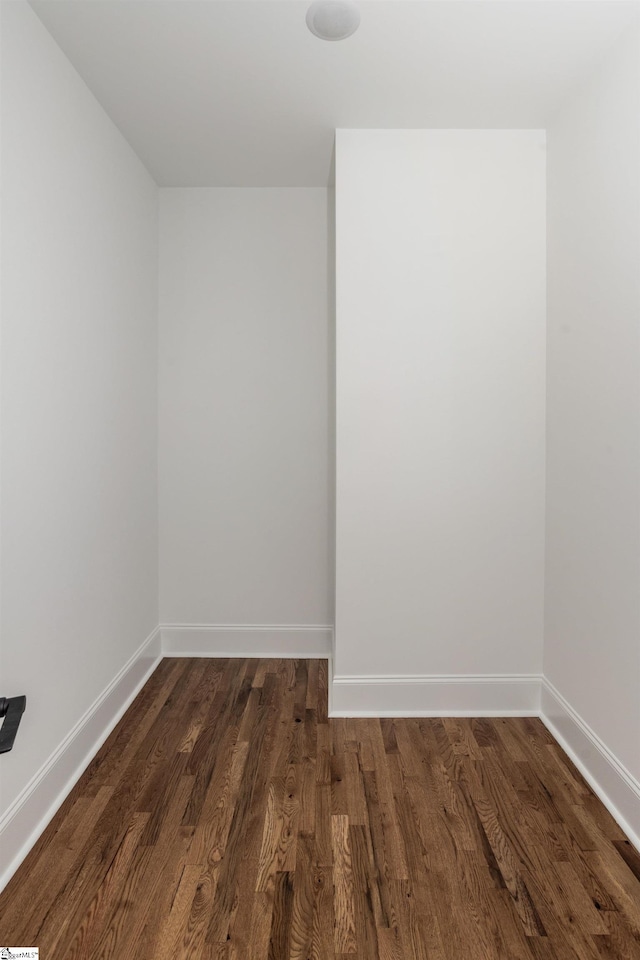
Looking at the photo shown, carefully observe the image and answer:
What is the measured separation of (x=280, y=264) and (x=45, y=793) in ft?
9.15

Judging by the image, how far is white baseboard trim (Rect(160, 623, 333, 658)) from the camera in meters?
3.72

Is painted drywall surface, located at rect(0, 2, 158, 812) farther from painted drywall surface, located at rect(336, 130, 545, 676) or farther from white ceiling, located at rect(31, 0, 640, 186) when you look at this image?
painted drywall surface, located at rect(336, 130, 545, 676)

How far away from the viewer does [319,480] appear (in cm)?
370

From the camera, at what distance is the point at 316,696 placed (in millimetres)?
3178

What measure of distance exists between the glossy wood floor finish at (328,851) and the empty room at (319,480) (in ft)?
0.04

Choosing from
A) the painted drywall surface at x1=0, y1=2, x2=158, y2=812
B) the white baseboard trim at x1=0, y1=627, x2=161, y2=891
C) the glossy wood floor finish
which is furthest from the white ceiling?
the glossy wood floor finish

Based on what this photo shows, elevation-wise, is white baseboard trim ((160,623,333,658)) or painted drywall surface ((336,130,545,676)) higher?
painted drywall surface ((336,130,545,676))

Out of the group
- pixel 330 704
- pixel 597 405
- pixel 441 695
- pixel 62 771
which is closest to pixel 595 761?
pixel 441 695

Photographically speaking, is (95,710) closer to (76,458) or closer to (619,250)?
(76,458)

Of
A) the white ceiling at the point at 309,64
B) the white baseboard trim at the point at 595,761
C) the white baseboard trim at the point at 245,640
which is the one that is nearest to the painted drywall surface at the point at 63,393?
the white ceiling at the point at 309,64

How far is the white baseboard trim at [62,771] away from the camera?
6.28 ft

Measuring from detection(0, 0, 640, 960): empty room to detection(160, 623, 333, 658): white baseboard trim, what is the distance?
0.02 metres

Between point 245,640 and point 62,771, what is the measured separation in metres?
1.53

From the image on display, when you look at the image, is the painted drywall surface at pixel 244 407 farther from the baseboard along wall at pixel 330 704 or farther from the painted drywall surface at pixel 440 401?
the painted drywall surface at pixel 440 401
